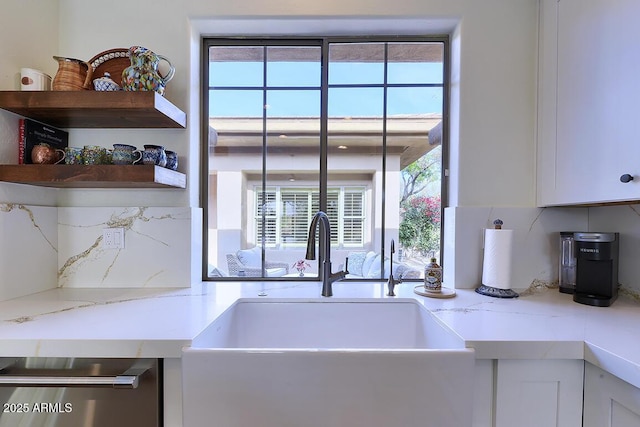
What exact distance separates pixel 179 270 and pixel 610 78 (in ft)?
6.29

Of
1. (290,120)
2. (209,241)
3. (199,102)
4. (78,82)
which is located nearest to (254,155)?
(290,120)

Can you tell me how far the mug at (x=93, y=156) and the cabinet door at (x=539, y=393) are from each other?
1.63 m

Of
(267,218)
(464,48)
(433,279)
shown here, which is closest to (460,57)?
(464,48)

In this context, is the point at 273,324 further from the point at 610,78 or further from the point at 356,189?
the point at 610,78

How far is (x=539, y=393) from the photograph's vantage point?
0.87 metres

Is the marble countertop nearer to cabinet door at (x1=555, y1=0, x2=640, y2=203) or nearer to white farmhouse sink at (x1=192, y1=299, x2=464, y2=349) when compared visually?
white farmhouse sink at (x1=192, y1=299, x2=464, y2=349)

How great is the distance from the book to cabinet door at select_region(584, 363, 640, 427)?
2164mm

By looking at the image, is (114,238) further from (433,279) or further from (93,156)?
(433,279)

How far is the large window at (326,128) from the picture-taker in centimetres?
165

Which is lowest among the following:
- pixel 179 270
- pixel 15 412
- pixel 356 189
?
pixel 15 412

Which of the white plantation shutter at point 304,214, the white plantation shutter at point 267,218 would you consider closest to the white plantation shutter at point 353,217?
the white plantation shutter at point 304,214

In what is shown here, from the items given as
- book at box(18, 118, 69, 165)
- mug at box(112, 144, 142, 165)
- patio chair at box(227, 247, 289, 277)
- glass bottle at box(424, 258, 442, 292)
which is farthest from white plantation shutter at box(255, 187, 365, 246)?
book at box(18, 118, 69, 165)

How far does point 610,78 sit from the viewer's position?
3.44 ft

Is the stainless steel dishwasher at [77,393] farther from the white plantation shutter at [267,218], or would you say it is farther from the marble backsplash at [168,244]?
the white plantation shutter at [267,218]
